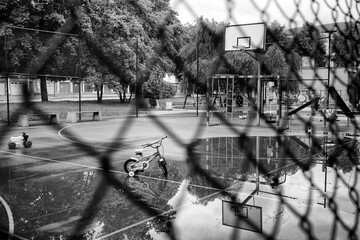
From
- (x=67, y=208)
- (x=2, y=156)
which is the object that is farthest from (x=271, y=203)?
(x=2, y=156)

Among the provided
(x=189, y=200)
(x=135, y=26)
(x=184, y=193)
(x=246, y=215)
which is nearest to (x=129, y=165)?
(x=184, y=193)

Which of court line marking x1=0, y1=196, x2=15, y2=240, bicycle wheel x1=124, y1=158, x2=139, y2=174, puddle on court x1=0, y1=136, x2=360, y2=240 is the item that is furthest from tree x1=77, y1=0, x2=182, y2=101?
bicycle wheel x1=124, y1=158, x2=139, y2=174

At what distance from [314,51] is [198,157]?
357 centimetres

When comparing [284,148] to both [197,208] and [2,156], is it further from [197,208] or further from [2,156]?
[2,156]

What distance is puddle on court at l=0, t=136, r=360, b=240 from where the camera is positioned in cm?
219

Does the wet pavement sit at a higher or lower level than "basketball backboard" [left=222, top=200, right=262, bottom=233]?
lower

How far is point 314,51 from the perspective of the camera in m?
1.24

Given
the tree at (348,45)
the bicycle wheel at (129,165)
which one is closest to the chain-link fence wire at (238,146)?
the tree at (348,45)

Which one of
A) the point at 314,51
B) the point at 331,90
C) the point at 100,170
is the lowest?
the point at 100,170

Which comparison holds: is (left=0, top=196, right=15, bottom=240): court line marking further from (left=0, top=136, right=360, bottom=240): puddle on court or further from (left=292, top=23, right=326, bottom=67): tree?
(left=292, top=23, right=326, bottom=67): tree

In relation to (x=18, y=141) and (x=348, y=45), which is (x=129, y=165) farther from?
(x=348, y=45)

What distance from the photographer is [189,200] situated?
284 centimetres

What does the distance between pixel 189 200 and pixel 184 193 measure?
227mm

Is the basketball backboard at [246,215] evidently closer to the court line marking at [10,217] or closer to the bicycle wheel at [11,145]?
the court line marking at [10,217]
